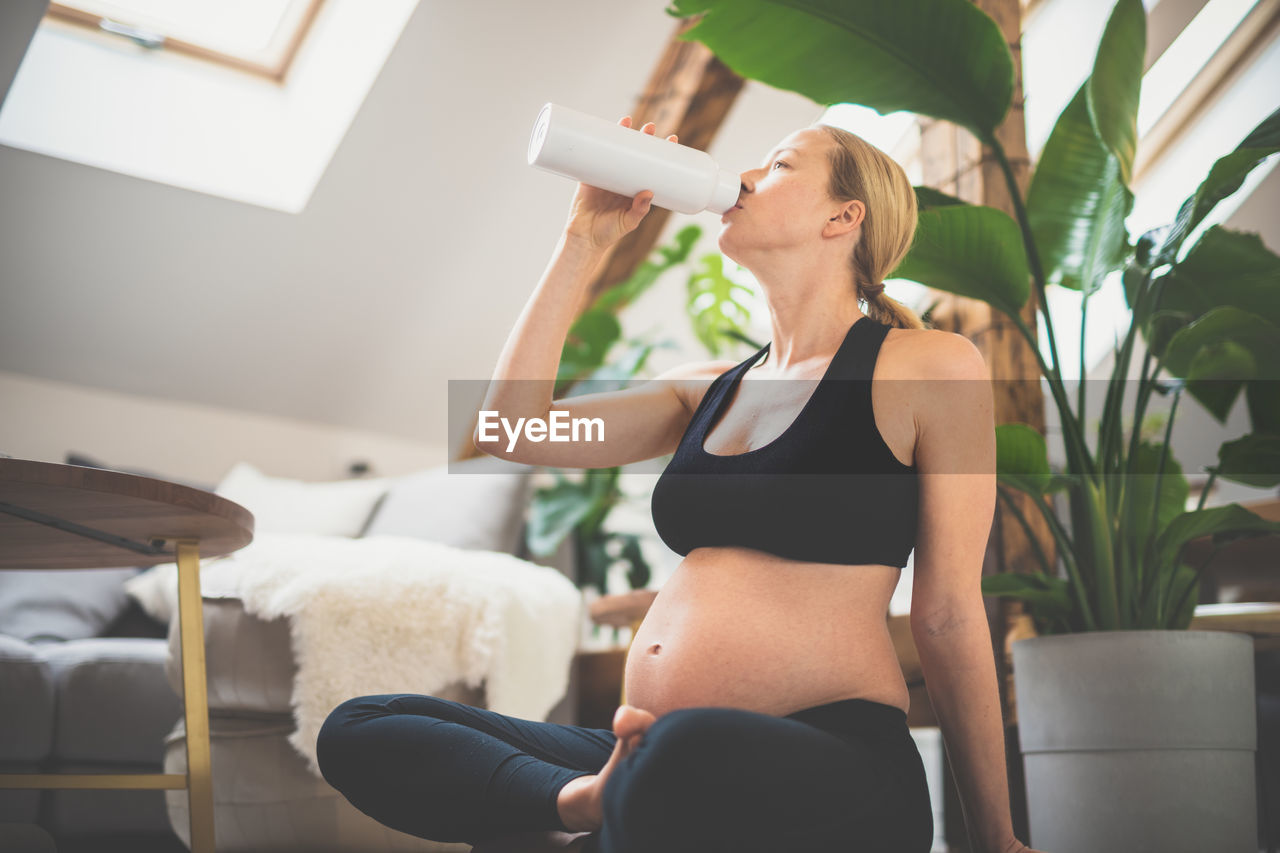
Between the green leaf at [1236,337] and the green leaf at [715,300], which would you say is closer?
the green leaf at [1236,337]

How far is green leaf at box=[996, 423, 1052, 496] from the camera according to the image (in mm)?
1316

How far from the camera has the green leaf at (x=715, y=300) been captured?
9.44 feet

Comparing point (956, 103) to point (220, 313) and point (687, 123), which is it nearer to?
point (687, 123)

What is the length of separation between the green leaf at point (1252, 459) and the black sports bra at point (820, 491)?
29.5 inches

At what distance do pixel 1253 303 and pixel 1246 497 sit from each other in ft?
9.91

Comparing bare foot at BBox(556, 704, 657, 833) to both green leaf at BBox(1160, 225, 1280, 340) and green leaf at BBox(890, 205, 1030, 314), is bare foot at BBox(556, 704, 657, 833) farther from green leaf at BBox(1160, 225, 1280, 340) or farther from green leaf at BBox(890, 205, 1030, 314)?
green leaf at BBox(1160, 225, 1280, 340)

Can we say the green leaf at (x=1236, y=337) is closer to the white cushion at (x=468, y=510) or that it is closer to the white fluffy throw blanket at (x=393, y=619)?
the white fluffy throw blanket at (x=393, y=619)

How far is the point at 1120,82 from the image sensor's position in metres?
1.37

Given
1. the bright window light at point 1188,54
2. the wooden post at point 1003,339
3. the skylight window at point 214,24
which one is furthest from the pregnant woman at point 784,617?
the bright window light at point 1188,54

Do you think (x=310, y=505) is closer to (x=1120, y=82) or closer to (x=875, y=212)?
(x=875, y=212)

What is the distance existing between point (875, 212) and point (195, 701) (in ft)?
3.13

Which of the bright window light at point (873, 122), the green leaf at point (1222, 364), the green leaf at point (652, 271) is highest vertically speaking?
the bright window light at point (873, 122)

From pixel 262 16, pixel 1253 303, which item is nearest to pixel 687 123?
pixel 262 16

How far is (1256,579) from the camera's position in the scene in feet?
7.59
